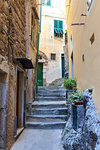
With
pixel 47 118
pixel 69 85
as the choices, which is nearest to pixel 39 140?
pixel 47 118

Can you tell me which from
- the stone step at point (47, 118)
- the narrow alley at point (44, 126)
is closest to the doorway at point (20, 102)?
the narrow alley at point (44, 126)

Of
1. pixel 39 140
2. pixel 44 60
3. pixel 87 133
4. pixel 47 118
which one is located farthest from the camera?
pixel 44 60

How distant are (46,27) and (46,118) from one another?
936cm

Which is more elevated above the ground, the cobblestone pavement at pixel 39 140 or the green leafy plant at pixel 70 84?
the green leafy plant at pixel 70 84

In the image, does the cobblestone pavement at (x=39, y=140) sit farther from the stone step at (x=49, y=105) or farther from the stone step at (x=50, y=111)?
the stone step at (x=49, y=105)

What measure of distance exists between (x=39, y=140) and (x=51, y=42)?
32.0 ft

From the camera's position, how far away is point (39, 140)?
3.77 metres

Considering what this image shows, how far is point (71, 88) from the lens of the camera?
550cm

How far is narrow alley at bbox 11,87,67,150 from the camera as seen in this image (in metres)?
3.50

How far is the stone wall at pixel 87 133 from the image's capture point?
2438mm

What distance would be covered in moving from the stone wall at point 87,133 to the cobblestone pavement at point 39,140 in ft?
1.56

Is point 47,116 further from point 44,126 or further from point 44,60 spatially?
point 44,60

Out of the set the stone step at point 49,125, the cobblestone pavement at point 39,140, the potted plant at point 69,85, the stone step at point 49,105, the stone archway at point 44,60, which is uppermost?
the stone archway at point 44,60

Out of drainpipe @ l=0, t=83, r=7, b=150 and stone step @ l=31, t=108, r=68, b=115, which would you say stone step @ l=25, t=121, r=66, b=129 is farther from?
drainpipe @ l=0, t=83, r=7, b=150
